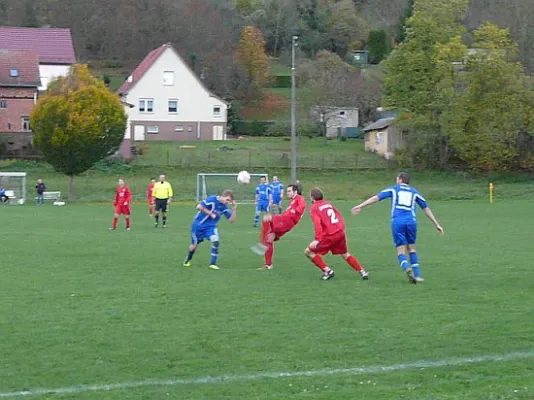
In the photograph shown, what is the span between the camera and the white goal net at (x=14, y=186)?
48.6 meters

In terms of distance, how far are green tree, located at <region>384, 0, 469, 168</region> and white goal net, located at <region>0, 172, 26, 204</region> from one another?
24329 millimetres

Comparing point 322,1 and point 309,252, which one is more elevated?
point 322,1

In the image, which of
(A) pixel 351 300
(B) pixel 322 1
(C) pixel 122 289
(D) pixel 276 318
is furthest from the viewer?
(B) pixel 322 1

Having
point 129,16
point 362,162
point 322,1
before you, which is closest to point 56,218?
point 362,162

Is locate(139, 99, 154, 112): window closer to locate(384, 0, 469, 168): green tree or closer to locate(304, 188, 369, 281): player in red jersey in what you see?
locate(384, 0, 469, 168): green tree

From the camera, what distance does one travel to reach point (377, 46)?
320 ft

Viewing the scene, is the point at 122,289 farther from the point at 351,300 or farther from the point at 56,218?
the point at 56,218

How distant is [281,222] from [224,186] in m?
34.1

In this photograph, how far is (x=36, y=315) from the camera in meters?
11.0

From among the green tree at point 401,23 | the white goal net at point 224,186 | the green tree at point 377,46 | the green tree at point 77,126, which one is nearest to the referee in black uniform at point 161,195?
the white goal net at point 224,186

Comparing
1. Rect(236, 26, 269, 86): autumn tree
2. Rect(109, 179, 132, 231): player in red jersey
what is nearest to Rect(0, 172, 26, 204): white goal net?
Rect(109, 179, 132, 231): player in red jersey

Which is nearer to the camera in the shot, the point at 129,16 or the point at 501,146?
the point at 501,146

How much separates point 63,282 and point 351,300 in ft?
15.7

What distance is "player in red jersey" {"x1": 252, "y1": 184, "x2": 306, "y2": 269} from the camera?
16.4 meters
